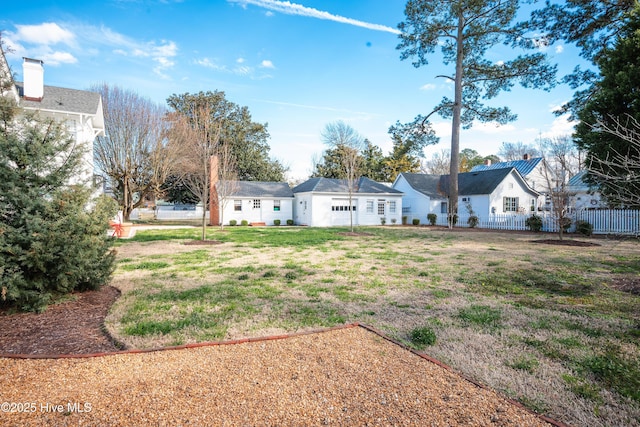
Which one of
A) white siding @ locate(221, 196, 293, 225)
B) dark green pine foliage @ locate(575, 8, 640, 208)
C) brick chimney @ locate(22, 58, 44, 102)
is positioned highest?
brick chimney @ locate(22, 58, 44, 102)

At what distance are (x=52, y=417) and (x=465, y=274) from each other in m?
7.08

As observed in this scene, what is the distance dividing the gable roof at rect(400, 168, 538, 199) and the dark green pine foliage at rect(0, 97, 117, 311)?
1017 inches

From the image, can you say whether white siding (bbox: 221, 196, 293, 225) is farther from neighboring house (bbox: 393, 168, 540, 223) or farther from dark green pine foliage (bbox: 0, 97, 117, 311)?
dark green pine foliage (bbox: 0, 97, 117, 311)

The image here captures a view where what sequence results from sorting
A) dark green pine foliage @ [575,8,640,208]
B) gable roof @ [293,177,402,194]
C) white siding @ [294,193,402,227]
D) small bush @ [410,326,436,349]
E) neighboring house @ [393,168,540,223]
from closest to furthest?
1. small bush @ [410,326,436,349]
2. dark green pine foliage @ [575,8,640,208]
3. neighboring house @ [393,168,540,223]
4. white siding @ [294,193,402,227]
5. gable roof @ [293,177,402,194]

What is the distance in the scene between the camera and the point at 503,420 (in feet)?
7.14

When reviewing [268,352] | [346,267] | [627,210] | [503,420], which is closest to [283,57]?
[346,267]

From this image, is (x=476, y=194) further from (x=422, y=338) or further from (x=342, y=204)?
(x=422, y=338)

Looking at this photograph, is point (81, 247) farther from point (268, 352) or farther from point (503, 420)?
point (503, 420)

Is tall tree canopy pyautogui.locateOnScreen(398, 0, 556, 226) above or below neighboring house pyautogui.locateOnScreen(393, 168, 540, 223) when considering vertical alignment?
above

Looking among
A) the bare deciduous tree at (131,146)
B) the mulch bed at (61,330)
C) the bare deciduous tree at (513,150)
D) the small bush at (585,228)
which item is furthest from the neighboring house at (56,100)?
the bare deciduous tree at (513,150)

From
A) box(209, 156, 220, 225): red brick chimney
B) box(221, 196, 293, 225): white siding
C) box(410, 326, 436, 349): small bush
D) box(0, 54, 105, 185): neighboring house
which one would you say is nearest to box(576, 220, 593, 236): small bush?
box(410, 326, 436, 349): small bush

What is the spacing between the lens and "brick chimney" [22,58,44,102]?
14.8 meters

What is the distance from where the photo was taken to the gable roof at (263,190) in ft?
88.8

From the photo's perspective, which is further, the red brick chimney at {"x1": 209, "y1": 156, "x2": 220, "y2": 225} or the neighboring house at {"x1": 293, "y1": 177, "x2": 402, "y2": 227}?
the neighboring house at {"x1": 293, "y1": 177, "x2": 402, "y2": 227}
